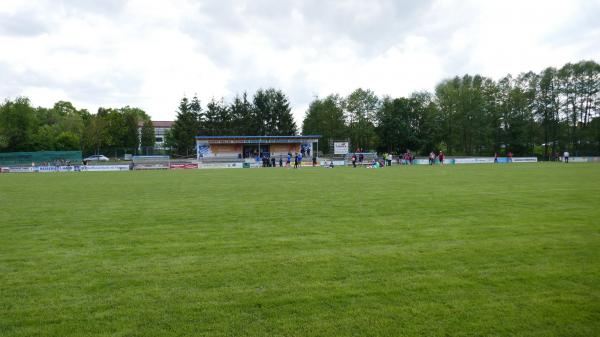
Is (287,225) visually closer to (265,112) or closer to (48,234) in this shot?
(48,234)

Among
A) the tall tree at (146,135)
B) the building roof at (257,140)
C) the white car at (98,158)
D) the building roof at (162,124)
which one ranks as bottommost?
the white car at (98,158)

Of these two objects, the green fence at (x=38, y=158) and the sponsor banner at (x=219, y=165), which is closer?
the green fence at (x=38, y=158)

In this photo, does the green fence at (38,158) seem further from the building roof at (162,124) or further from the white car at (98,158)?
the building roof at (162,124)

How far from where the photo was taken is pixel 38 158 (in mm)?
45656

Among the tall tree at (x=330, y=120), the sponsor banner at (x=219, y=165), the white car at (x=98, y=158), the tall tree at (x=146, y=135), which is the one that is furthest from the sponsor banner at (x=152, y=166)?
the tall tree at (x=146, y=135)

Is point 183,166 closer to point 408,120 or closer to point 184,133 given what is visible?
point 184,133

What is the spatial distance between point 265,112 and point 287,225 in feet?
228

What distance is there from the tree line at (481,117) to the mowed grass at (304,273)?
6228 centimetres

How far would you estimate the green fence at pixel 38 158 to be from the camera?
44.3 m

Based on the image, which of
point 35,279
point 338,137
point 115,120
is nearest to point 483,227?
point 35,279

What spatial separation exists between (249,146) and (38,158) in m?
28.6

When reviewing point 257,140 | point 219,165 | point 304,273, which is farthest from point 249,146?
point 304,273

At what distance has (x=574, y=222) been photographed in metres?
7.83

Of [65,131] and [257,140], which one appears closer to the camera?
[257,140]
